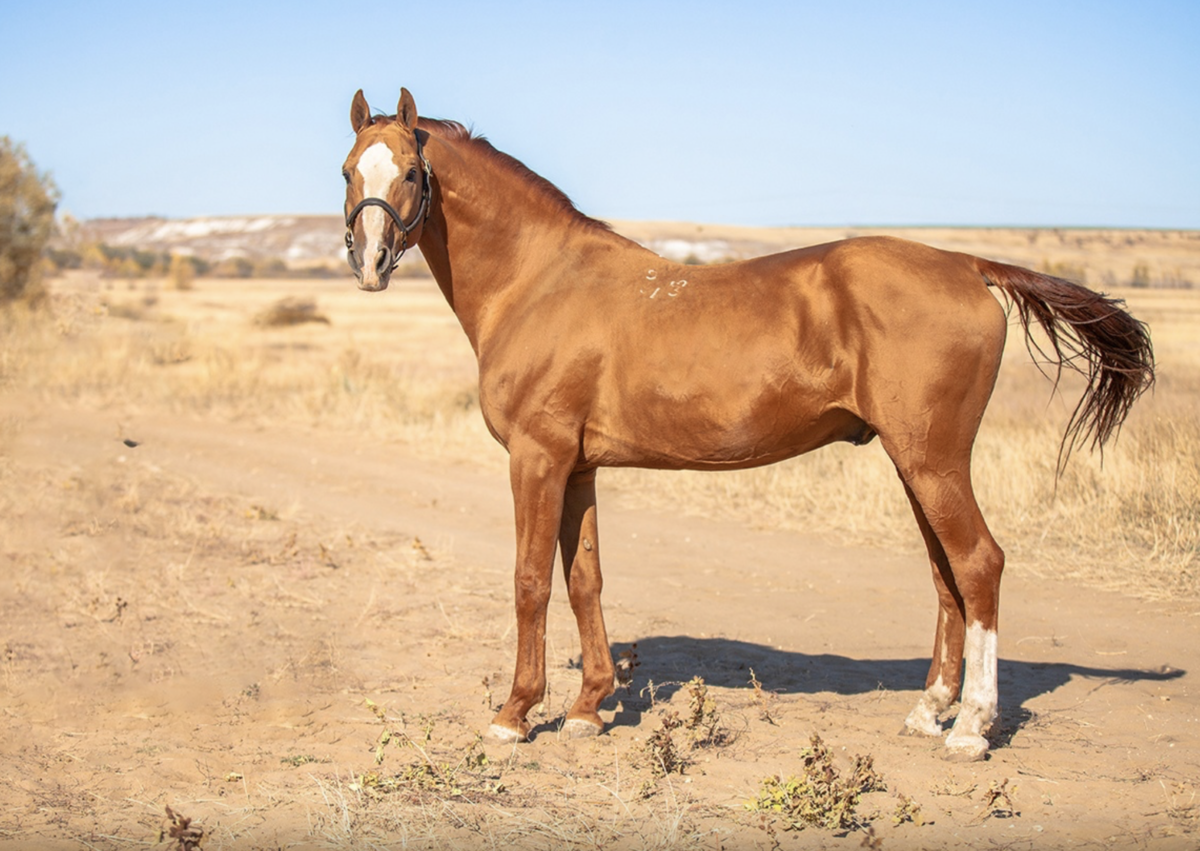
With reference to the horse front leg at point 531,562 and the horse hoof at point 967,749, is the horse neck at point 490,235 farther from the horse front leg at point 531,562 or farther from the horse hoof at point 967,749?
the horse hoof at point 967,749

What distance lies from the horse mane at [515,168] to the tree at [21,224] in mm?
20273

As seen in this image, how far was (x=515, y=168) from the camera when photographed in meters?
5.31

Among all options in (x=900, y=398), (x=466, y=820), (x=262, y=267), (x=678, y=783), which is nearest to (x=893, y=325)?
(x=900, y=398)

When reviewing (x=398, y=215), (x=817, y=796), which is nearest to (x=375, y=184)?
(x=398, y=215)

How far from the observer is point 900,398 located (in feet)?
14.9

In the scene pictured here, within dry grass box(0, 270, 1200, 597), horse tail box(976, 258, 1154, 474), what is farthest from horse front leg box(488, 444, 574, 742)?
dry grass box(0, 270, 1200, 597)

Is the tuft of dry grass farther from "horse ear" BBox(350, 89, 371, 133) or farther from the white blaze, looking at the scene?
"horse ear" BBox(350, 89, 371, 133)

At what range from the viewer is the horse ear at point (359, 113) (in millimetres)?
4949

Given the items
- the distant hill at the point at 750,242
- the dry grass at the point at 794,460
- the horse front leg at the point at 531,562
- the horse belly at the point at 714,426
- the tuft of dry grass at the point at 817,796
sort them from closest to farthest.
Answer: the tuft of dry grass at the point at 817,796 → the horse belly at the point at 714,426 → the horse front leg at the point at 531,562 → the dry grass at the point at 794,460 → the distant hill at the point at 750,242

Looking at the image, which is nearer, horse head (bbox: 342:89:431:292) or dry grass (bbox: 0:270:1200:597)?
horse head (bbox: 342:89:431:292)

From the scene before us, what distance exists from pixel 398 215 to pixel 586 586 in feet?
6.61

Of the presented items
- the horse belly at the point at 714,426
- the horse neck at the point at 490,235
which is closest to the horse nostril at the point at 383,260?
the horse neck at the point at 490,235

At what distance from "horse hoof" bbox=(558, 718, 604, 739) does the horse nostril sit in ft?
7.70

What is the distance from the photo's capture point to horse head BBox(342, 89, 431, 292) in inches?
182
